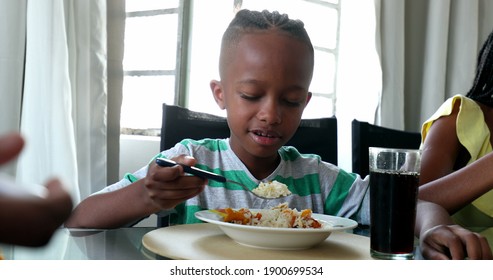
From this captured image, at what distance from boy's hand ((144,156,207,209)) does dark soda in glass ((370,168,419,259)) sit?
177 millimetres

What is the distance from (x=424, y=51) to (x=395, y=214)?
210 cm

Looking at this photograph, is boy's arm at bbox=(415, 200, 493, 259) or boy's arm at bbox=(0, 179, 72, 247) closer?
boy's arm at bbox=(0, 179, 72, 247)

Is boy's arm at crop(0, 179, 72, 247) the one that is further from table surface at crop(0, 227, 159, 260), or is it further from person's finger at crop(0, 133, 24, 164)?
table surface at crop(0, 227, 159, 260)

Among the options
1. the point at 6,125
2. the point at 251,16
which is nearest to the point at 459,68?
the point at 251,16

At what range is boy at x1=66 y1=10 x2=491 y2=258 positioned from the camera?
68 centimetres

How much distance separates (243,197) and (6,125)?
0.69 meters

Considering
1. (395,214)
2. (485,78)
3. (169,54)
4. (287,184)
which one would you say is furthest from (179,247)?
(169,54)

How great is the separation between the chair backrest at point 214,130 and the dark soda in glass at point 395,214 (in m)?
0.56

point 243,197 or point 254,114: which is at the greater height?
point 254,114

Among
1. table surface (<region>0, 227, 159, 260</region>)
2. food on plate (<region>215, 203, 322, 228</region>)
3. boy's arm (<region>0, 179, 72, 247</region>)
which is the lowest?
table surface (<region>0, 227, 159, 260</region>)

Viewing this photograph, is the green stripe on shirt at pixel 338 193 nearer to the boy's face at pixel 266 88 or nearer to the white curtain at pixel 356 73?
the boy's face at pixel 266 88

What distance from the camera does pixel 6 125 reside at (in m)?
1.23

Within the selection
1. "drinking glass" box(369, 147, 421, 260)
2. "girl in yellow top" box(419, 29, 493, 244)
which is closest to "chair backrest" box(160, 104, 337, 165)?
"girl in yellow top" box(419, 29, 493, 244)

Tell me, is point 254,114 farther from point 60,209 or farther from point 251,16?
point 60,209
